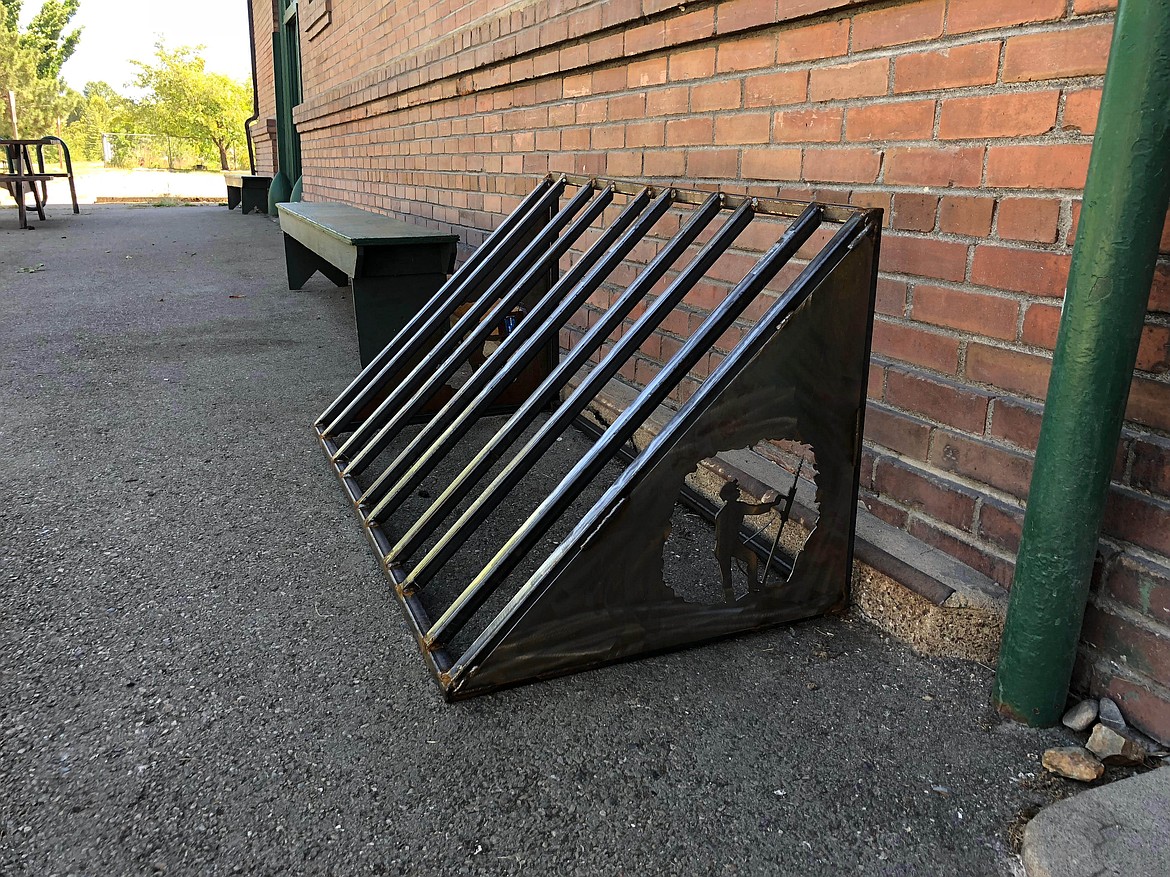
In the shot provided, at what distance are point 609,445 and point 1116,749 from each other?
1055 millimetres

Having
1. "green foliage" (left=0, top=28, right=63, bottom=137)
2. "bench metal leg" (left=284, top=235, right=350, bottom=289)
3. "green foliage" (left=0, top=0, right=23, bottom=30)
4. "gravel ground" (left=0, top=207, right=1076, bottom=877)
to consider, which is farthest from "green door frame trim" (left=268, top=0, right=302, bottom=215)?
"green foliage" (left=0, top=0, right=23, bottom=30)

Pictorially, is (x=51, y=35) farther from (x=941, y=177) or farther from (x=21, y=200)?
(x=941, y=177)

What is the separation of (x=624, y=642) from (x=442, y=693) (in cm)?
38

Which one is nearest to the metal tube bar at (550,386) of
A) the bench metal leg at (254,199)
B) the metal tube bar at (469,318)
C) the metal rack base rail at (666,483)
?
the metal rack base rail at (666,483)

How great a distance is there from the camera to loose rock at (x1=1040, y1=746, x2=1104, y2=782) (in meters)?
1.55

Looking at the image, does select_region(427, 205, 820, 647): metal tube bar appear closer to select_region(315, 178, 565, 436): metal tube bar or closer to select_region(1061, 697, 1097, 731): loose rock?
select_region(1061, 697, 1097, 731): loose rock

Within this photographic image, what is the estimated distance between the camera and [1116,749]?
5.17ft

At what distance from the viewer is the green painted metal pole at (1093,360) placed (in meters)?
1.35

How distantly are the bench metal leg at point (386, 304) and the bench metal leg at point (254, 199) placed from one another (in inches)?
474

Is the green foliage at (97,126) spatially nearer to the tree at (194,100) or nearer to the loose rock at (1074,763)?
the tree at (194,100)

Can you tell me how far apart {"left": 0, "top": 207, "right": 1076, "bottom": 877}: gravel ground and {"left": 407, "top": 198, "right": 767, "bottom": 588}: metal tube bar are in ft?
0.78

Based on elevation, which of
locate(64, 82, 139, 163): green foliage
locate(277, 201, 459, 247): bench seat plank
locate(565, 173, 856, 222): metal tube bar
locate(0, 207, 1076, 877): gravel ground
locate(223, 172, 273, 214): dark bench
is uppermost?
locate(64, 82, 139, 163): green foliage

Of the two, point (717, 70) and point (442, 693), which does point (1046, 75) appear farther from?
point (442, 693)

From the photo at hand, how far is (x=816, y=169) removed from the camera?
2297 millimetres
